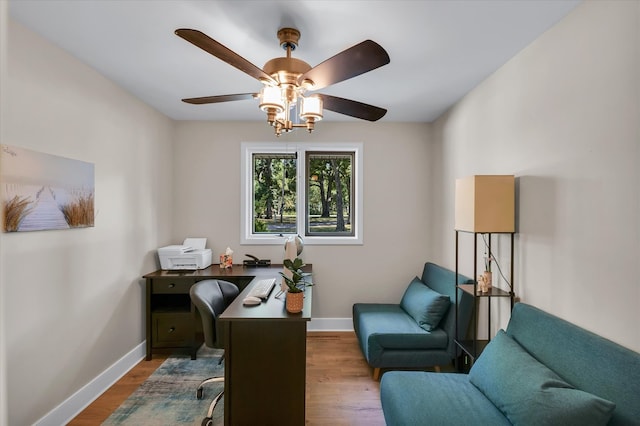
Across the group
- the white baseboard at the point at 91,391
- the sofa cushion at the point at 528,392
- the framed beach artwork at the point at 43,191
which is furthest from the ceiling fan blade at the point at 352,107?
the white baseboard at the point at 91,391

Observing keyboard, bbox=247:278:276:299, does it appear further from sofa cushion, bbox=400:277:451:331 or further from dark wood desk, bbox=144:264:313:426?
sofa cushion, bbox=400:277:451:331

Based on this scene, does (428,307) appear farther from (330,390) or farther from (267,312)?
(267,312)

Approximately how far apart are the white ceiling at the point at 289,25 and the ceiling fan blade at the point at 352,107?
40 centimetres

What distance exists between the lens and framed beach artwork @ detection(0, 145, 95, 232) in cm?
173

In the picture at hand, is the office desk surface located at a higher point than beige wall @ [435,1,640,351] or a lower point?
lower

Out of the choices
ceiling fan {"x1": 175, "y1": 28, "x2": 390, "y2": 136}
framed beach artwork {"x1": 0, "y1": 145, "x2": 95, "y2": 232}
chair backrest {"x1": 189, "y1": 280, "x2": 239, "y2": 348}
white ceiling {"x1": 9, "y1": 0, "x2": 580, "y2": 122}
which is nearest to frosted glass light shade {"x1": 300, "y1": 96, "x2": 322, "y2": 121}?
ceiling fan {"x1": 175, "y1": 28, "x2": 390, "y2": 136}

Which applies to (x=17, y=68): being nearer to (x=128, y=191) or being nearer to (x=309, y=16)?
(x=128, y=191)

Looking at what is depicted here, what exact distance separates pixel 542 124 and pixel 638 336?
1227 mm

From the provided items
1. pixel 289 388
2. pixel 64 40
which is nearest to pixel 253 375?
pixel 289 388

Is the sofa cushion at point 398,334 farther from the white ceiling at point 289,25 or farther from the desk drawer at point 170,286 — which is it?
the white ceiling at point 289,25

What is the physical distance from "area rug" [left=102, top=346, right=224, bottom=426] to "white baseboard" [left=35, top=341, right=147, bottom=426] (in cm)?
27

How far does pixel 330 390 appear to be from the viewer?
2490mm

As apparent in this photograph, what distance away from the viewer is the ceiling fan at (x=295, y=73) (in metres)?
1.35

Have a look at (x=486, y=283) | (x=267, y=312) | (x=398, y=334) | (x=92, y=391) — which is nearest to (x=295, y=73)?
(x=267, y=312)
